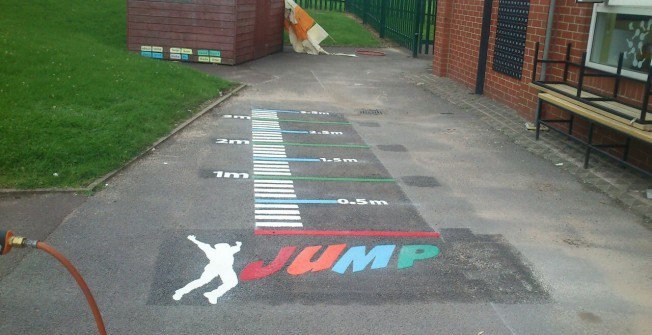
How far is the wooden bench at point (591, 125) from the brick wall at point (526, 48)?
0.75 ft

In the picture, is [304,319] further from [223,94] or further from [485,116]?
[223,94]

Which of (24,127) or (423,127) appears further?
(423,127)

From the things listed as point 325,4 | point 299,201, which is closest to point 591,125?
point 299,201

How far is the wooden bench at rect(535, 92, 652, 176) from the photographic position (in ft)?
26.5

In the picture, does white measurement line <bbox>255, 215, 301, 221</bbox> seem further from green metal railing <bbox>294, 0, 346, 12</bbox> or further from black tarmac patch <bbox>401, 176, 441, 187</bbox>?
green metal railing <bbox>294, 0, 346, 12</bbox>

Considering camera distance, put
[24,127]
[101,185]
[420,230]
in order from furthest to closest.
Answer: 1. [24,127]
2. [101,185]
3. [420,230]

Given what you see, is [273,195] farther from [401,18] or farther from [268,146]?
[401,18]

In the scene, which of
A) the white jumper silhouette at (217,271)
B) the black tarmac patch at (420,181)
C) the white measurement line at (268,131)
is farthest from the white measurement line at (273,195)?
the white measurement line at (268,131)

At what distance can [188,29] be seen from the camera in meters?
18.5

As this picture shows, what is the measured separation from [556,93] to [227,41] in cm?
1046

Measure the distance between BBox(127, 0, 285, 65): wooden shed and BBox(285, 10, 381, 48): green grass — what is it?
6472 millimetres

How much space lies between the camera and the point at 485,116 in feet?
43.3

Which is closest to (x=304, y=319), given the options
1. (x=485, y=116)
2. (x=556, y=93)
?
(x=556, y=93)

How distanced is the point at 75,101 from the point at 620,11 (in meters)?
8.61
